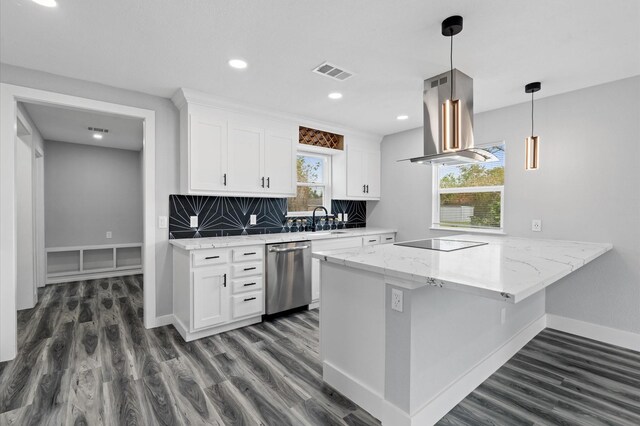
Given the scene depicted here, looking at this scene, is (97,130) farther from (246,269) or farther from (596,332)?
(596,332)

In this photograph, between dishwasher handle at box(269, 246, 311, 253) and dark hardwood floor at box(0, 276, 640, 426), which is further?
dishwasher handle at box(269, 246, 311, 253)

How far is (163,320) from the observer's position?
10.9 ft

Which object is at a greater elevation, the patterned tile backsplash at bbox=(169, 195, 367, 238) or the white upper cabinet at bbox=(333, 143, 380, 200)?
the white upper cabinet at bbox=(333, 143, 380, 200)

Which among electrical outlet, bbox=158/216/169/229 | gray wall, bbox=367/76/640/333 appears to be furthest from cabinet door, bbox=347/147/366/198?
electrical outlet, bbox=158/216/169/229

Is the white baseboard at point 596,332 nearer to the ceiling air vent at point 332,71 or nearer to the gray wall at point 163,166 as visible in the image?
the ceiling air vent at point 332,71

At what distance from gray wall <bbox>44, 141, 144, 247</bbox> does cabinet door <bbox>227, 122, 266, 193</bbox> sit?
341 cm

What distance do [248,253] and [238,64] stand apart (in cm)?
176

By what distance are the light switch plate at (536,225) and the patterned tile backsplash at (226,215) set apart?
274 cm

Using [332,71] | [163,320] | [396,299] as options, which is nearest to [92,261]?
[163,320]

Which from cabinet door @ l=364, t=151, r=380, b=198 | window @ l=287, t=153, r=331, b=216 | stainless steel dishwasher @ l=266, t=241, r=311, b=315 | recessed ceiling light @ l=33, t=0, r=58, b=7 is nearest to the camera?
recessed ceiling light @ l=33, t=0, r=58, b=7

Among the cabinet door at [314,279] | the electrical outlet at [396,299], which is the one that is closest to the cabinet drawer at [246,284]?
the cabinet door at [314,279]

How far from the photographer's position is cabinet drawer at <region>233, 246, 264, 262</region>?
3.15m

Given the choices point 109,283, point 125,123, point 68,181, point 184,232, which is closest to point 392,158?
point 184,232

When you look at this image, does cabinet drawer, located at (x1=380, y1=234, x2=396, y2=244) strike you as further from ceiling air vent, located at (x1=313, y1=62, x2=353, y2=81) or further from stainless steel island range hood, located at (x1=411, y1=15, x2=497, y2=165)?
ceiling air vent, located at (x1=313, y1=62, x2=353, y2=81)
